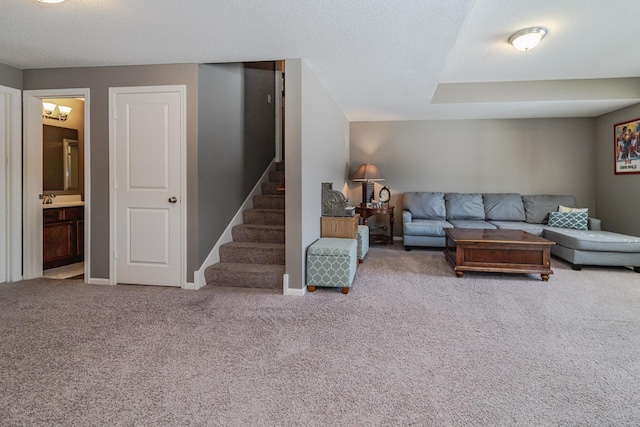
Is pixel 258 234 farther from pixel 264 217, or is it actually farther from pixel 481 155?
pixel 481 155

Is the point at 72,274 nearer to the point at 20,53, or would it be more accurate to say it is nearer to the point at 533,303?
the point at 20,53

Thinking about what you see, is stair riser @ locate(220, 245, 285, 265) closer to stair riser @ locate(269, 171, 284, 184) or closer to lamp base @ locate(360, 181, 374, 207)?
stair riser @ locate(269, 171, 284, 184)

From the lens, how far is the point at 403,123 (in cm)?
646

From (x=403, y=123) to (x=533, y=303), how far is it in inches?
164

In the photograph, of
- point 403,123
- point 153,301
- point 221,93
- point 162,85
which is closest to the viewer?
point 153,301

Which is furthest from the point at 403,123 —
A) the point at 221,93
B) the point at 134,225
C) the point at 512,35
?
the point at 134,225

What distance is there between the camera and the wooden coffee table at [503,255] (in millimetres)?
3840

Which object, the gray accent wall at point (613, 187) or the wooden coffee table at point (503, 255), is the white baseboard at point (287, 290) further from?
the gray accent wall at point (613, 187)

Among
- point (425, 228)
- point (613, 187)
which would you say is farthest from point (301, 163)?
point (613, 187)

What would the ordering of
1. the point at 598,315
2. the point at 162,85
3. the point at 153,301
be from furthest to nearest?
the point at 162,85
the point at 153,301
the point at 598,315

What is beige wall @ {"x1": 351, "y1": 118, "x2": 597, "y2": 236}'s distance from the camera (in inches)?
235

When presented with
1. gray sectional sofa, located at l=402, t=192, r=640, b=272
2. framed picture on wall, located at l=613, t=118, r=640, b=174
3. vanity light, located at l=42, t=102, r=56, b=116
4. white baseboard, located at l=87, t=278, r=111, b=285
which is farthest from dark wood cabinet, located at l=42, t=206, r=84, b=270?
framed picture on wall, located at l=613, t=118, r=640, b=174

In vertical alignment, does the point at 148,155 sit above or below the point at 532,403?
above

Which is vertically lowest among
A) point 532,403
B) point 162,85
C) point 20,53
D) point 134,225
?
point 532,403
